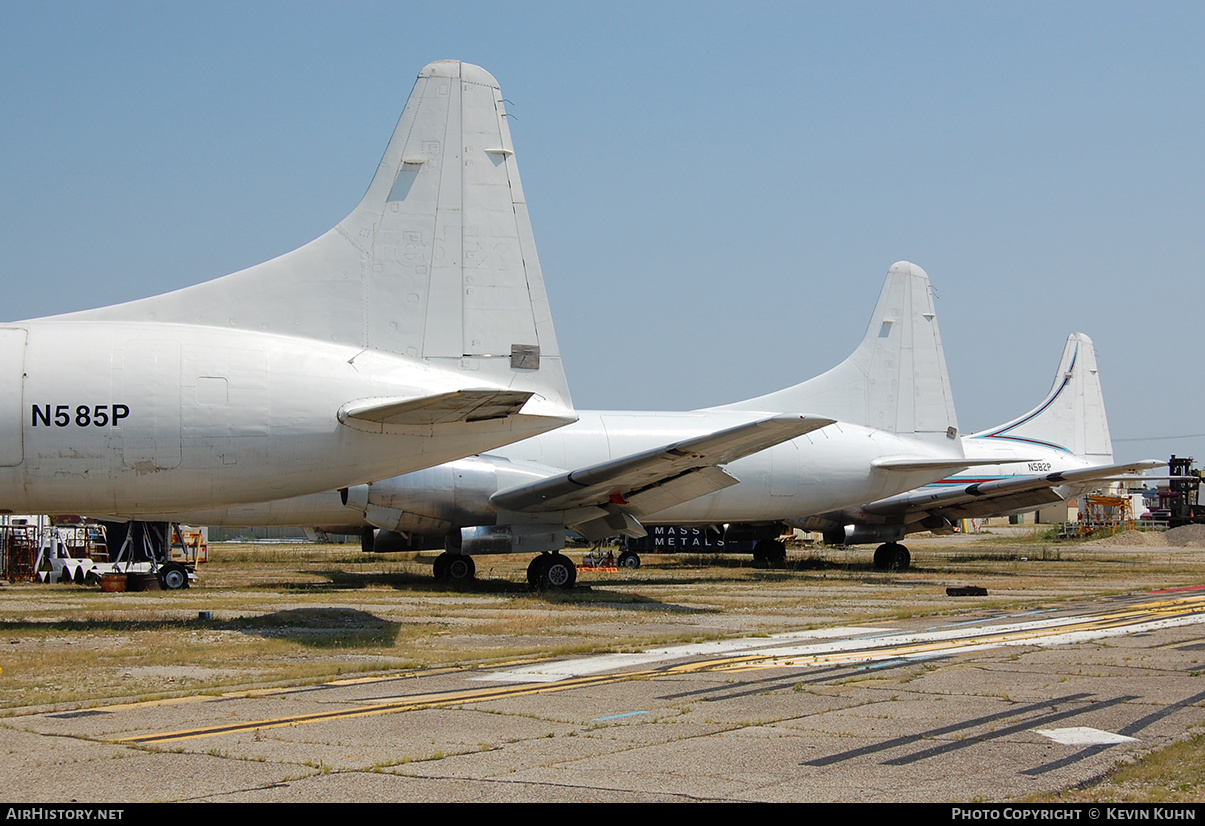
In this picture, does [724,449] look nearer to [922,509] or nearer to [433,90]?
[433,90]

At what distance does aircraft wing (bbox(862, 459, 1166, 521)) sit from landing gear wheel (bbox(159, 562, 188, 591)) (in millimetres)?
20130

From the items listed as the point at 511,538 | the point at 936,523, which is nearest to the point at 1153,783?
the point at 511,538

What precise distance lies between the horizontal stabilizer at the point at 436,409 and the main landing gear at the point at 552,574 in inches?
335

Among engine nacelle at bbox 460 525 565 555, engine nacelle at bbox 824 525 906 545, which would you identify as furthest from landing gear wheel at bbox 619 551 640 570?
engine nacelle at bbox 460 525 565 555

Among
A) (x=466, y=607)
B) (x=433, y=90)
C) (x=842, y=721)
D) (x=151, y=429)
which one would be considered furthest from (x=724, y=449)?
(x=842, y=721)

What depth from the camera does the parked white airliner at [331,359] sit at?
12477 mm

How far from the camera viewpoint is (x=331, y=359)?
13422 millimetres

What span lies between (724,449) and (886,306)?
13360mm

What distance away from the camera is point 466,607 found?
1802cm

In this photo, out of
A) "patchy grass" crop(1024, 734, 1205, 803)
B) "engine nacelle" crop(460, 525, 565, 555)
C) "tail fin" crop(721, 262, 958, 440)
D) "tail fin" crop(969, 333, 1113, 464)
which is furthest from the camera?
"tail fin" crop(969, 333, 1113, 464)

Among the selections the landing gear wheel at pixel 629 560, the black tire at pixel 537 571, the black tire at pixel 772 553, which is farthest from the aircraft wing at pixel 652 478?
the black tire at pixel 772 553

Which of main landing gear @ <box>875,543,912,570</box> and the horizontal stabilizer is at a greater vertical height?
the horizontal stabilizer

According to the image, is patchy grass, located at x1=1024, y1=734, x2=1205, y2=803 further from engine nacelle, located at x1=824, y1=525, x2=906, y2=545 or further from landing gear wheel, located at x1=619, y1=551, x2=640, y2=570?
engine nacelle, located at x1=824, y1=525, x2=906, y2=545

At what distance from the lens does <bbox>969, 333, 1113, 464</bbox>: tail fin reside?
40.8m
